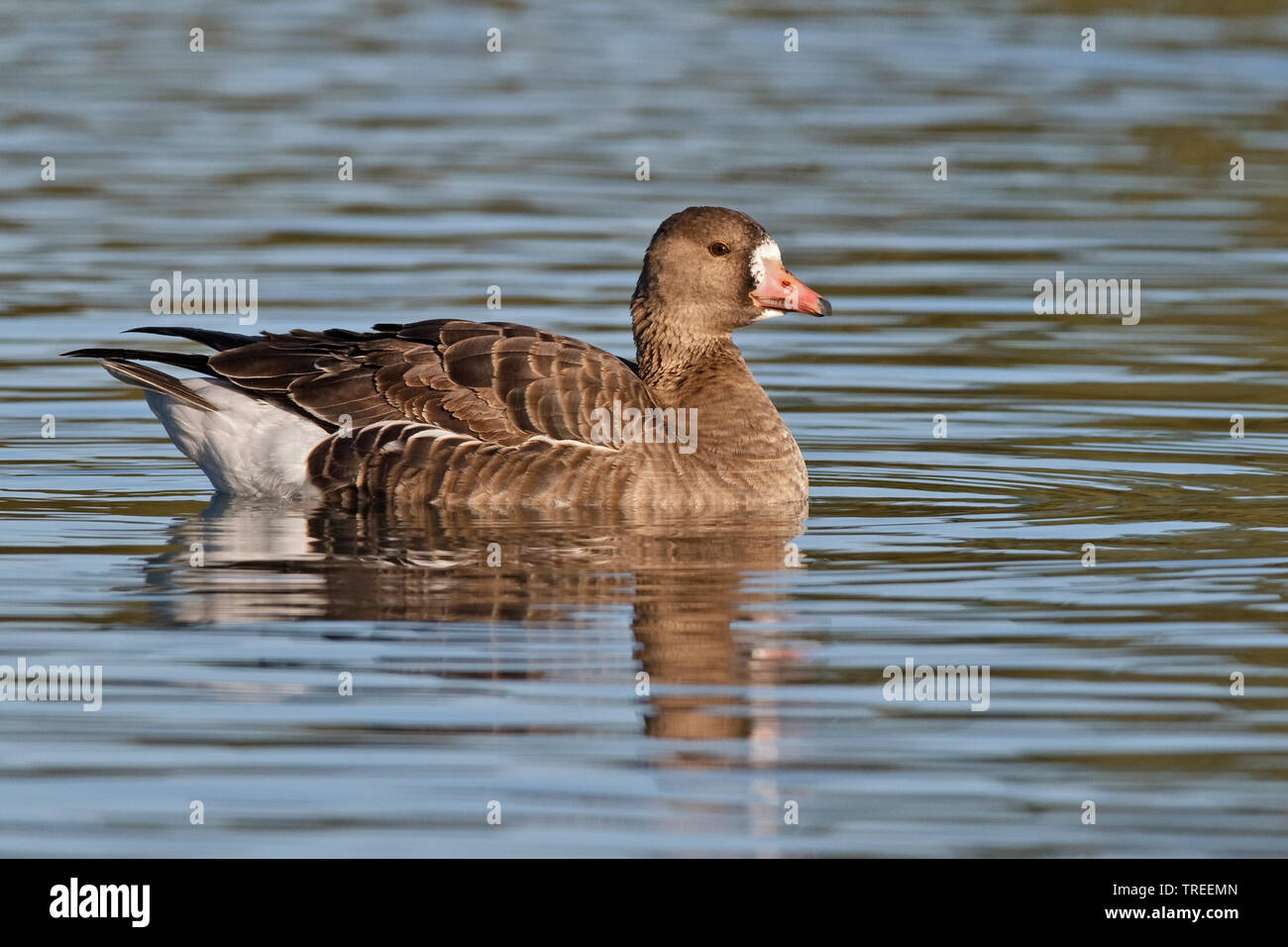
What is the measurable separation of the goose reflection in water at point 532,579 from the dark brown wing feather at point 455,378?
0.55 meters

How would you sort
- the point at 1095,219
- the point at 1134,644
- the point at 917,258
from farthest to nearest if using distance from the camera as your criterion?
1. the point at 1095,219
2. the point at 917,258
3. the point at 1134,644

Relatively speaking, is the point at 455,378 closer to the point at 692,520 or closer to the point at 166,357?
the point at 692,520

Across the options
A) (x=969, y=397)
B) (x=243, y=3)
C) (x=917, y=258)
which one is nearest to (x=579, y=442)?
(x=969, y=397)

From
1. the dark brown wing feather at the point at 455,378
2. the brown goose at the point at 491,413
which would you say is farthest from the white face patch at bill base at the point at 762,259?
the dark brown wing feather at the point at 455,378

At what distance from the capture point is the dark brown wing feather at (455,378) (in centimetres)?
1290

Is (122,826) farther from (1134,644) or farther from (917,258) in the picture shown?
(917,258)

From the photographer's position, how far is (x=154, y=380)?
13.1 metres

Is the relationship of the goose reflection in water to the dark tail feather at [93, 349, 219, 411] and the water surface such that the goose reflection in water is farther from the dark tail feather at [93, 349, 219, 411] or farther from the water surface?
the dark tail feather at [93, 349, 219, 411]

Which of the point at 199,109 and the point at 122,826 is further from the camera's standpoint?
the point at 199,109

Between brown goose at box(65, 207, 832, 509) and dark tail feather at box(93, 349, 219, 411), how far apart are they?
0.04 ft

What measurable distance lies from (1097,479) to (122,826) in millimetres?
7993

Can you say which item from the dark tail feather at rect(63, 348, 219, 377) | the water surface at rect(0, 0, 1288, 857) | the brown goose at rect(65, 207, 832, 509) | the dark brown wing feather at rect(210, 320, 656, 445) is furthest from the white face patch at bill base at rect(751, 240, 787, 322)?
the dark tail feather at rect(63, 348, 219, 377)

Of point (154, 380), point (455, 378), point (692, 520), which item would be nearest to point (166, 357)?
point (154, 380)
